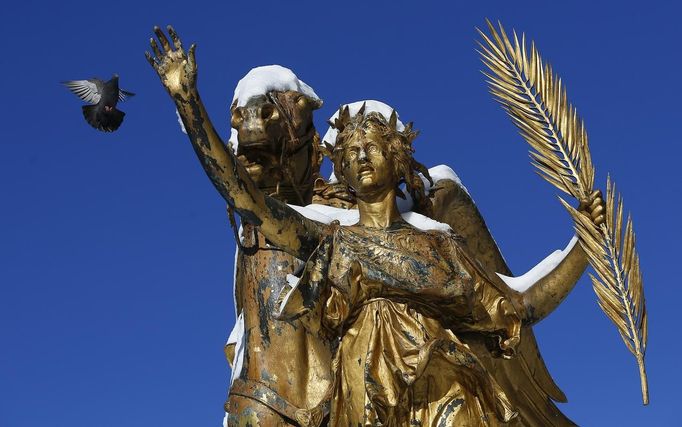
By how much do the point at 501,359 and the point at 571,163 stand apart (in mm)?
954

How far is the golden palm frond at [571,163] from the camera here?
22.3ft

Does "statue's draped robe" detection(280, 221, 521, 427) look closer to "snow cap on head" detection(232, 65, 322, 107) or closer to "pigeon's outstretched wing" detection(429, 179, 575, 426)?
"pigeon's outstretched wing" detection(429, 179, 575, 426)

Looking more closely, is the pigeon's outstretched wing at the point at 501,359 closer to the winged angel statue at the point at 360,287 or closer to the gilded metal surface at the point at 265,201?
the winged angel statue at the point at 360,287

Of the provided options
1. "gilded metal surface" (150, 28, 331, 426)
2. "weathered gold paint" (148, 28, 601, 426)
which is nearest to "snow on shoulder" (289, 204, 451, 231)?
"weathered gold paint" (148, 28, 601, 426)

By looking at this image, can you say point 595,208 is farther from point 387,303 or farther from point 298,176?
point 298,176

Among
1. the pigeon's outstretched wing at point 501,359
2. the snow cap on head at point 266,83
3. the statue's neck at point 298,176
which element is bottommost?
the pigeon's outstretched wing at point 501,359

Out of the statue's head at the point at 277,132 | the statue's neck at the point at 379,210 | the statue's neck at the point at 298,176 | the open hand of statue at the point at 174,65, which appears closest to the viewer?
the open hand of statue at the point at 174,65

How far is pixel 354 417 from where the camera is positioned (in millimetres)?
6598

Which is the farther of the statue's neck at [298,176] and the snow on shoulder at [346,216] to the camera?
the statue's neck at [298,176]

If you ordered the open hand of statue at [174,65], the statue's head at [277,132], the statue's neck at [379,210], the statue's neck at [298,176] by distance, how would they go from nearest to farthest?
the open hand of statue at [174,65], the statue's neck at [379,210], the statue's head at [277,132], the statue's neck at [298,176]

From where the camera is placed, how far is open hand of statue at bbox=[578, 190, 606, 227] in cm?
680

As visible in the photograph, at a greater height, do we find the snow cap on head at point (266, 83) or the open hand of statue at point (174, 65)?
the snow cap on head at point (266, 83)

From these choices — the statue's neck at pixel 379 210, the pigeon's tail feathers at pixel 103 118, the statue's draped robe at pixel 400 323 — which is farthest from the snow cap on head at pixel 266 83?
the statue's draped robe at pixel 400 323

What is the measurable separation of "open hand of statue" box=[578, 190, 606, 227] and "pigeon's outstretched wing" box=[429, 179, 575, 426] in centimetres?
69
